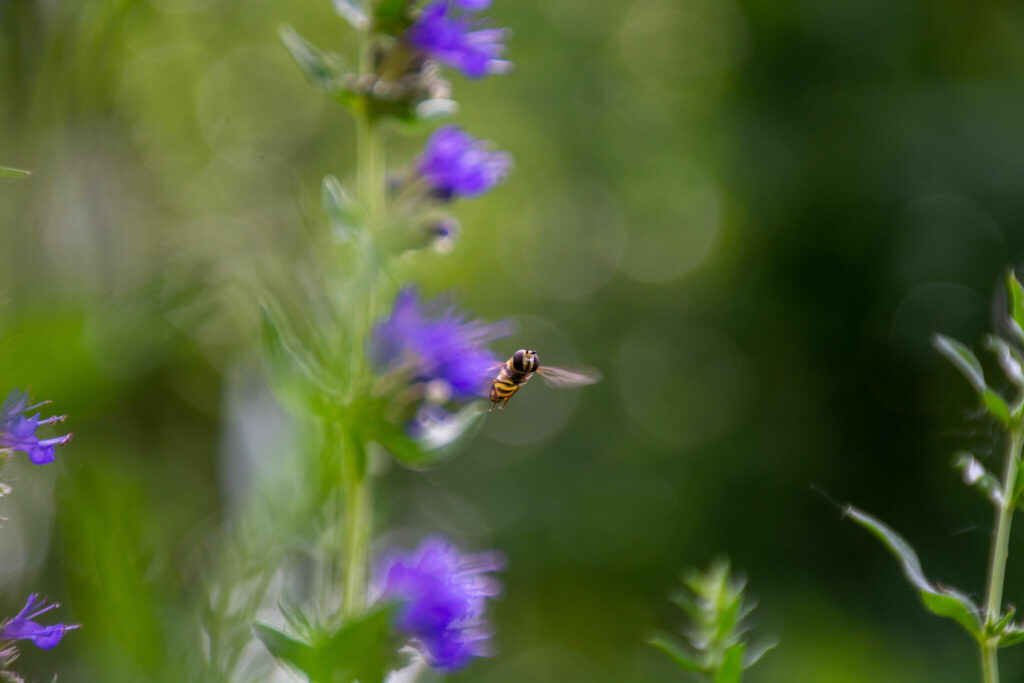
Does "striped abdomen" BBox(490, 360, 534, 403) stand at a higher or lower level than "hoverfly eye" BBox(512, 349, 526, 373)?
lower

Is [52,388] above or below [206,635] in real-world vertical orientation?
above

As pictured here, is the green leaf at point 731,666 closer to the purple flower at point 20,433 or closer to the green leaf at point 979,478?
the green leaf at point 979,478

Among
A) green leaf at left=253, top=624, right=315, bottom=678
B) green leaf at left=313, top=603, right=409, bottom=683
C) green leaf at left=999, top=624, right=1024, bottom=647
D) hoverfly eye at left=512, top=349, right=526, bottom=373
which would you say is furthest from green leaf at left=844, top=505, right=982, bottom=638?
hoverfly eye at left=512, top=349, right=526, bottom=373

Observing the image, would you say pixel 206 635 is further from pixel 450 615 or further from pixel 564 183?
pixel 564 183

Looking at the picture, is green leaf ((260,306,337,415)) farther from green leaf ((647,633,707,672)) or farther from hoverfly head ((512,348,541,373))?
hoverfly head ((512,348,541,373))

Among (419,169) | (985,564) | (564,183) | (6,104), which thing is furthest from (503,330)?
(564,183)
